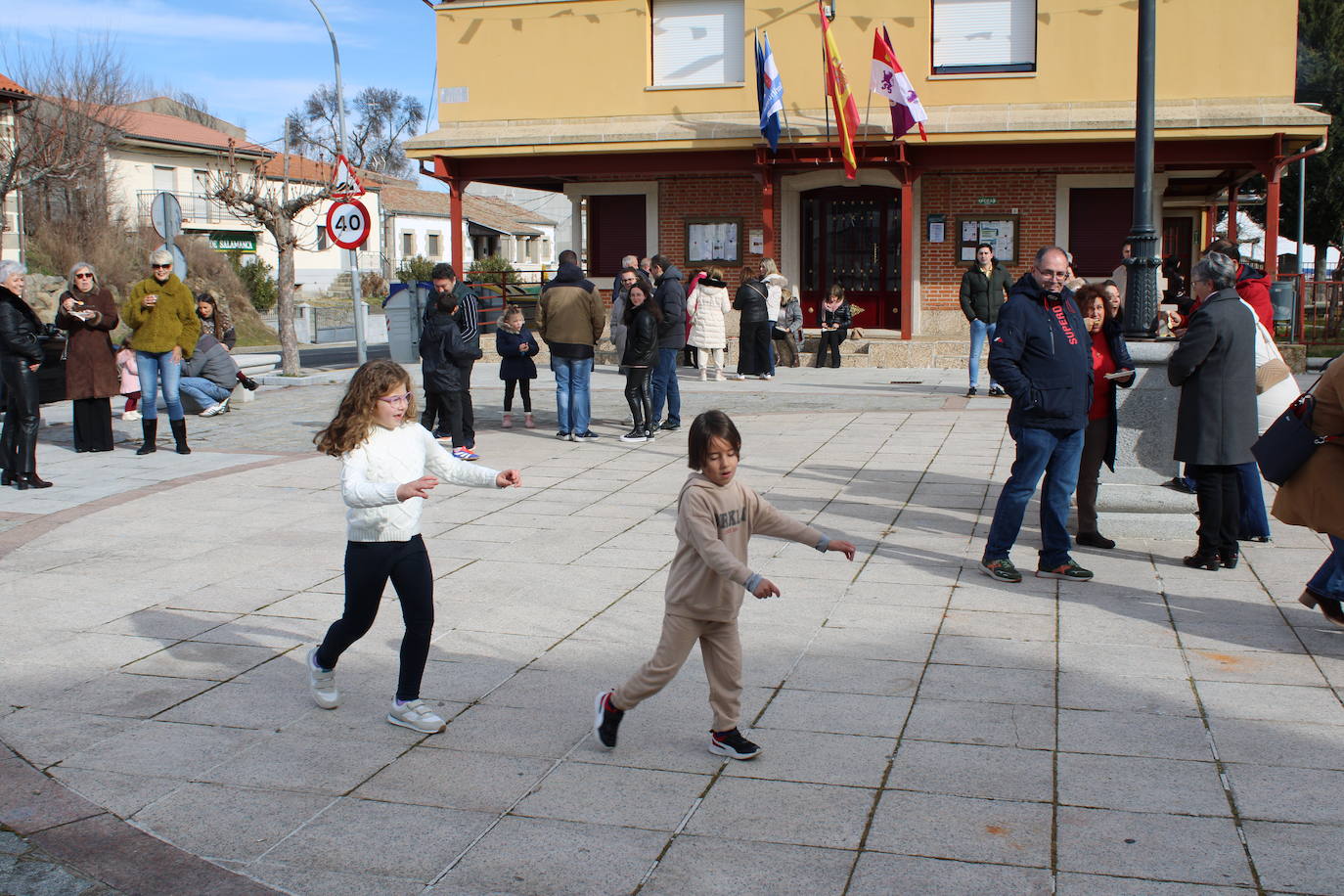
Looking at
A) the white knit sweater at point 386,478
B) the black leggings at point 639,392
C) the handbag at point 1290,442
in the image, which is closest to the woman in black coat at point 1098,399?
the handbag at point 1290,442

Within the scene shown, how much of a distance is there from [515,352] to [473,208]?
55663 millimetres

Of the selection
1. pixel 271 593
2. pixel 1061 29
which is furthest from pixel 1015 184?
pixel 271 593

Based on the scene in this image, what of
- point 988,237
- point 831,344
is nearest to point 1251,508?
point 831,344

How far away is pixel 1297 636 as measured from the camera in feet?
18.9

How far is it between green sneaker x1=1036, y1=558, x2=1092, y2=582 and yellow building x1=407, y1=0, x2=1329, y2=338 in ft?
47.5

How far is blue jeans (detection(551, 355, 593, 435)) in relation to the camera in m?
12.3

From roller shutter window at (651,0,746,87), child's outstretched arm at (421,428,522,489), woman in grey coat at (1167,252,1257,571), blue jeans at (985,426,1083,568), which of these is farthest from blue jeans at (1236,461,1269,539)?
roller shutter window at (651,0,746,87)

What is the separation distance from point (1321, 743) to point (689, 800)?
2239 millimetres

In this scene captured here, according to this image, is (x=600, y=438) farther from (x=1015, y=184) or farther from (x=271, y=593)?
(x=1015, y=184)

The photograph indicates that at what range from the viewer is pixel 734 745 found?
14.5ft

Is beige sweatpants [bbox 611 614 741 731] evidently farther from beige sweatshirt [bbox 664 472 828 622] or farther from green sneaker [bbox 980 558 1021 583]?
green sneaker [bbox 980 558 1021 583]

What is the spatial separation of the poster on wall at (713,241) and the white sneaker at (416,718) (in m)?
19.1

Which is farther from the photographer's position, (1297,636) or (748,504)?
(1297,636)

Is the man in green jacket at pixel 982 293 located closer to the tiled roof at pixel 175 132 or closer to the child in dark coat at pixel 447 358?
the child in dark coat at pixel 447 358
